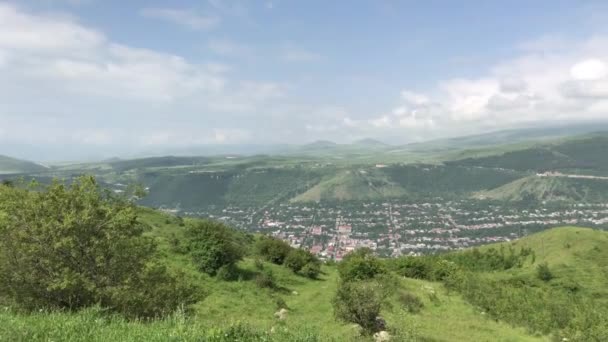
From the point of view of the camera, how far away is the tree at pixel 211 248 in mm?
34750

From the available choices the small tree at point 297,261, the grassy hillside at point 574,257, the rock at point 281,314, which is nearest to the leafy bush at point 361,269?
the small tree at point 297,261

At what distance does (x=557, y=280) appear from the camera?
53688 millimetres

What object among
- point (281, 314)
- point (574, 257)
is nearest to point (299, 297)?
point (281, 314)

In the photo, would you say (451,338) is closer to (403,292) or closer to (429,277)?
(403,292)

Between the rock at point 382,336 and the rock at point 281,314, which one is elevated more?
the rock at point 382,336

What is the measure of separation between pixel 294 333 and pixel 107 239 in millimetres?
8799

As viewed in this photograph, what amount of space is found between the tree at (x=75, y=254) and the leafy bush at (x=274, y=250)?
28.6 m

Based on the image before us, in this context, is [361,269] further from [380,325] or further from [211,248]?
[380,325]

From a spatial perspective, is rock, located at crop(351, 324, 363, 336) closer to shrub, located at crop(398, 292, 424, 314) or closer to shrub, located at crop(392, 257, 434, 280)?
shrub, located at crop(398, 292, 424, 314)

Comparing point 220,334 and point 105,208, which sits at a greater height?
point 105,208

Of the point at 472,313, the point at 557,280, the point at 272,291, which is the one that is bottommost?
the point at 557,280

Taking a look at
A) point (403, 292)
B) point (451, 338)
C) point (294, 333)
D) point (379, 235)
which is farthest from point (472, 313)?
point (379, 235)

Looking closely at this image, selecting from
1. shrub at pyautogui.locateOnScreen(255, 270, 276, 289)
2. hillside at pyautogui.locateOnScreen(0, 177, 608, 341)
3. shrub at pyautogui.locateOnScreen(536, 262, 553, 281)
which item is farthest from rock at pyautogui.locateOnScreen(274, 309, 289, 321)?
shrub at pyautogui.locateOnScreen(536, 262, 553, 281)

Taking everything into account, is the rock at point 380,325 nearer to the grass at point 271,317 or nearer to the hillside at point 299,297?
the hillside at point 299,297
